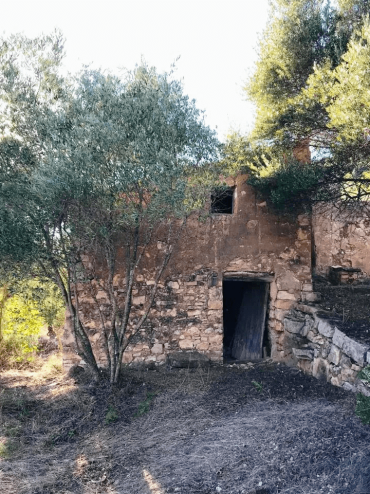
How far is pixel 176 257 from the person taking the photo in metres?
8.67

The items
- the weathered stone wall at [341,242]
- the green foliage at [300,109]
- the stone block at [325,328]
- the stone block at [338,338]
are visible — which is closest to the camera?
the stone block at [338,338]

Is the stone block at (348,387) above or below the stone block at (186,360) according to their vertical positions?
above

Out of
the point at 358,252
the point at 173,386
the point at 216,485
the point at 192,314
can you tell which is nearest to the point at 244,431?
the point at 216,485

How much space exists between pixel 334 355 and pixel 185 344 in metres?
3.01

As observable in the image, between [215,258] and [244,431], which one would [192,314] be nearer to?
[215,258]

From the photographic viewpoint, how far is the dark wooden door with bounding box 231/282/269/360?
9.36 meters

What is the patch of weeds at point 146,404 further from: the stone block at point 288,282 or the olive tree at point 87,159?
the stone block at point 288,282

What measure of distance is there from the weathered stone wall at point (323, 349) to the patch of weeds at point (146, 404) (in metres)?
2.88

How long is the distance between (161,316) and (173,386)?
152cm

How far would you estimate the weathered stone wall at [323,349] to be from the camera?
245 inches

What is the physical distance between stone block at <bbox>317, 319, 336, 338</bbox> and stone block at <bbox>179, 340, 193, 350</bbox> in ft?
8.48

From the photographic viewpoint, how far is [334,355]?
22.5 feet

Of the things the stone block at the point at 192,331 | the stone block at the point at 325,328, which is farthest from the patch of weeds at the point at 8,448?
the stone block at the point at 325,328

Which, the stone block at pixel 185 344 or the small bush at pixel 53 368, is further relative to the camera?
the small bush at pixel 53 368
